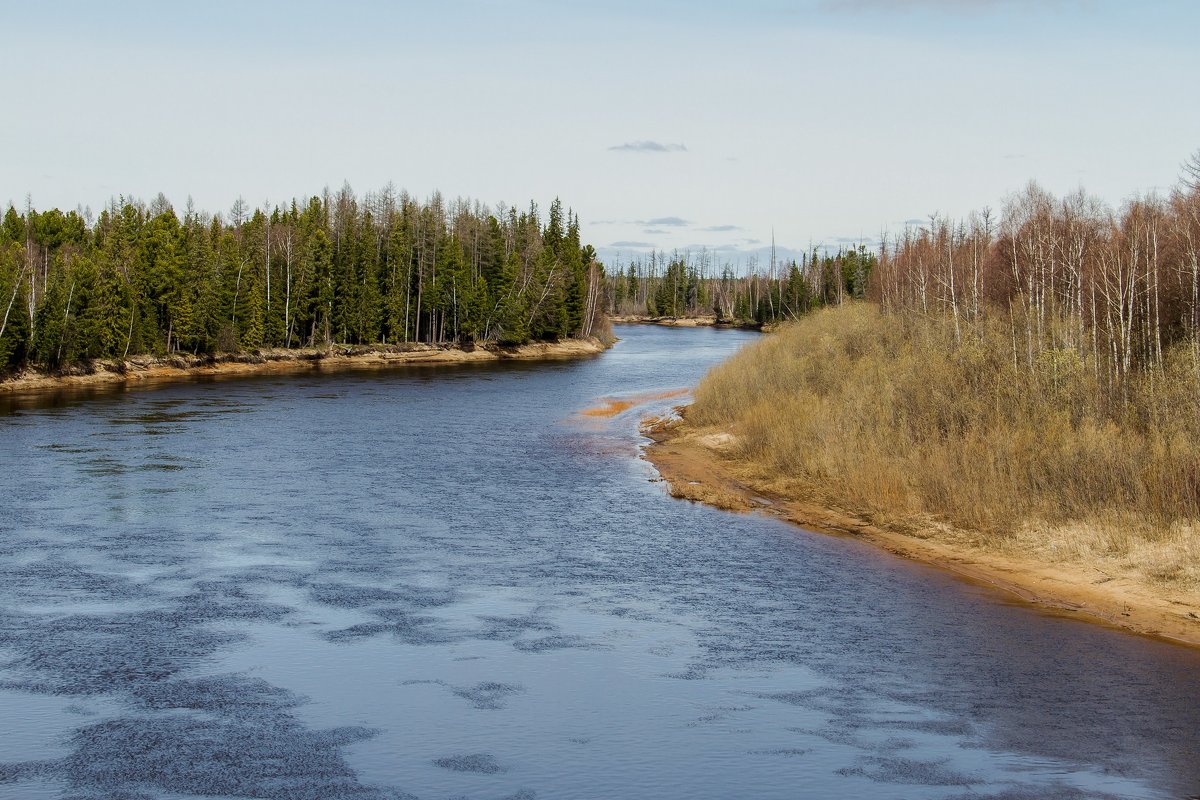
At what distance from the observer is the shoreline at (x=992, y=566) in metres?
19.8

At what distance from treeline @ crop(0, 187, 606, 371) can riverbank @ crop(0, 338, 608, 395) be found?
126 centimetres

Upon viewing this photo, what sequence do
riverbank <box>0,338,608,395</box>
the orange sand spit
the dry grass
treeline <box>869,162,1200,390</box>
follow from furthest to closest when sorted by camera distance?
riverbank <box>0,338,608,395</box>
the orange sand spit
treeline <box>869,162,1200,390</box>
the dry grass

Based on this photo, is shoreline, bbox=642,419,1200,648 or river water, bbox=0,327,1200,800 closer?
river water, bbox=0,327,1200,800

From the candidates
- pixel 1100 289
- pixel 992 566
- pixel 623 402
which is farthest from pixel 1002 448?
pixel 623 402

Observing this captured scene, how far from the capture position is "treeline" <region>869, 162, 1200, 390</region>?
33.1 m

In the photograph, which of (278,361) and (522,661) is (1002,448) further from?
(278,361)

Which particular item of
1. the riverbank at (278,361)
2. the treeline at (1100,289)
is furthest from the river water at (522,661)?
the riverbank at (278,361)

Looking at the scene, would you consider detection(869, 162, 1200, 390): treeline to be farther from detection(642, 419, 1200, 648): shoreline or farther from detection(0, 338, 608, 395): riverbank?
detection(0, 338, 608, 395): riverbank

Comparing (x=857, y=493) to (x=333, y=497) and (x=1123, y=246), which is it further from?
(x=1123, y=246)

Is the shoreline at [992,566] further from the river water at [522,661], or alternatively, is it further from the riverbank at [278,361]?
the riverbank at [278,361]

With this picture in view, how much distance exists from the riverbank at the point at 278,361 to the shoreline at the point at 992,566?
4697cm

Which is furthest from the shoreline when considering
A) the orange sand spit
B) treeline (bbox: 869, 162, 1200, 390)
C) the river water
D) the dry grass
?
the orange sand spit

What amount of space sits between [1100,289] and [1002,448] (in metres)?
14.6

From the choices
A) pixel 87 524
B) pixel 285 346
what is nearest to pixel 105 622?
pixel 87 524
